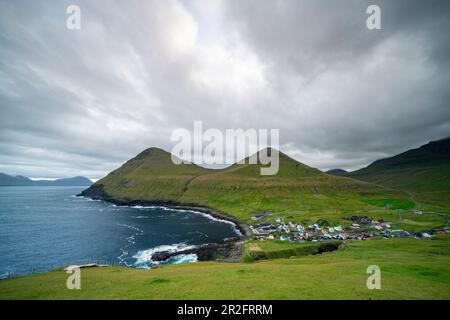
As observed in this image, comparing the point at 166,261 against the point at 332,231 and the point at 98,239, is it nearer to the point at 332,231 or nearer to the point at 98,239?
the point at 98,239

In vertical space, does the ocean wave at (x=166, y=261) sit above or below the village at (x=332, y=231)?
below

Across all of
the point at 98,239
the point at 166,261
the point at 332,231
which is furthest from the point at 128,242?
the point at 332,231

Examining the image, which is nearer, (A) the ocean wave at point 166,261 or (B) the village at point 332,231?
(A) the ocean wave at point 166,261

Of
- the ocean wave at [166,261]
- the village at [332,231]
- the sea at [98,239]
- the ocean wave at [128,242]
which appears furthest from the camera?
the village at [332,231]

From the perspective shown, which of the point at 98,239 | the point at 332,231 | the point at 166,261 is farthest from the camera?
the point at 98,239

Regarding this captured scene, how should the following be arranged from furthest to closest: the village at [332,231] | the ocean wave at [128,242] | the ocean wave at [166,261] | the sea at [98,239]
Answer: the village at [332,231], the ocean wave at [128,242], the sea at [98,239], the ocean wave at [166,261]

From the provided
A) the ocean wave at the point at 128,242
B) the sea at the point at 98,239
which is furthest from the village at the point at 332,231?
the ocean wave at the point at 128,242

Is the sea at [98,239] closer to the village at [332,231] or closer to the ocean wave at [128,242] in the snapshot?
the ocean wave at [128,242]

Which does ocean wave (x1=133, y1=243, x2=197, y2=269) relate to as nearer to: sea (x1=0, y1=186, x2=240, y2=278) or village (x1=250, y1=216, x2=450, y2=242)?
sea (x1=0, y1=186, x2=240, y2=278)
